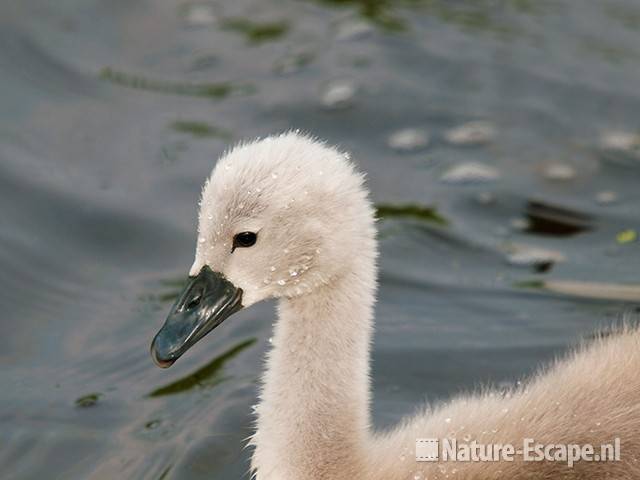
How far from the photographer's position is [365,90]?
739 centimetres

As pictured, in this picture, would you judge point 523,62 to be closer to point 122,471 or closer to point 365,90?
point 365,90

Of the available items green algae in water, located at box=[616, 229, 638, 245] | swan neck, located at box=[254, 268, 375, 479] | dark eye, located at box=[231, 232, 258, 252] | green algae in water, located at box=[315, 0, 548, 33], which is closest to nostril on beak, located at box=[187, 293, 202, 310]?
dark eye, located at box=[231, 232, 258, 252]

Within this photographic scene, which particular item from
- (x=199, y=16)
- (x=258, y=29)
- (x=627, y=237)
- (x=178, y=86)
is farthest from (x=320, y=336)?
(x=199, y=16)

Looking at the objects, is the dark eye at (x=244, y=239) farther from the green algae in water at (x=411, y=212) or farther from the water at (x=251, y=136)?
the green algae in water at (x=411, y=212)

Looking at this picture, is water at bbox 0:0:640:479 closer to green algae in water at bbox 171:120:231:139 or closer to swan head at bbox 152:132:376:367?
green algae in water at bbox 171:120:231:139

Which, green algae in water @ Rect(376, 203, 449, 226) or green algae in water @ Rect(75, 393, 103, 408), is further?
green algae in water @ Rect(376, 203, 449, 226)

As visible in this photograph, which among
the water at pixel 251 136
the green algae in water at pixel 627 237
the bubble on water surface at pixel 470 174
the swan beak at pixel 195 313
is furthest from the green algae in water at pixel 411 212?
the swan beak at pixel 195 313

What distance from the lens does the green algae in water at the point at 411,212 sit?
21.2 feet

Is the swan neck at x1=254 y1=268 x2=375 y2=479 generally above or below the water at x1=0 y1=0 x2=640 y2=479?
below

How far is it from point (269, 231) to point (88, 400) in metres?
1.41

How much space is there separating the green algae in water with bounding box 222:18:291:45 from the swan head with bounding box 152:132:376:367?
3.46 m

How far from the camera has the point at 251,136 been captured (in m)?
6.98

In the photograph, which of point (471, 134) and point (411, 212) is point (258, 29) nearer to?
point (471, 134)

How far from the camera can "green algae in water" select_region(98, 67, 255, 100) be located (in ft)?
24.2
